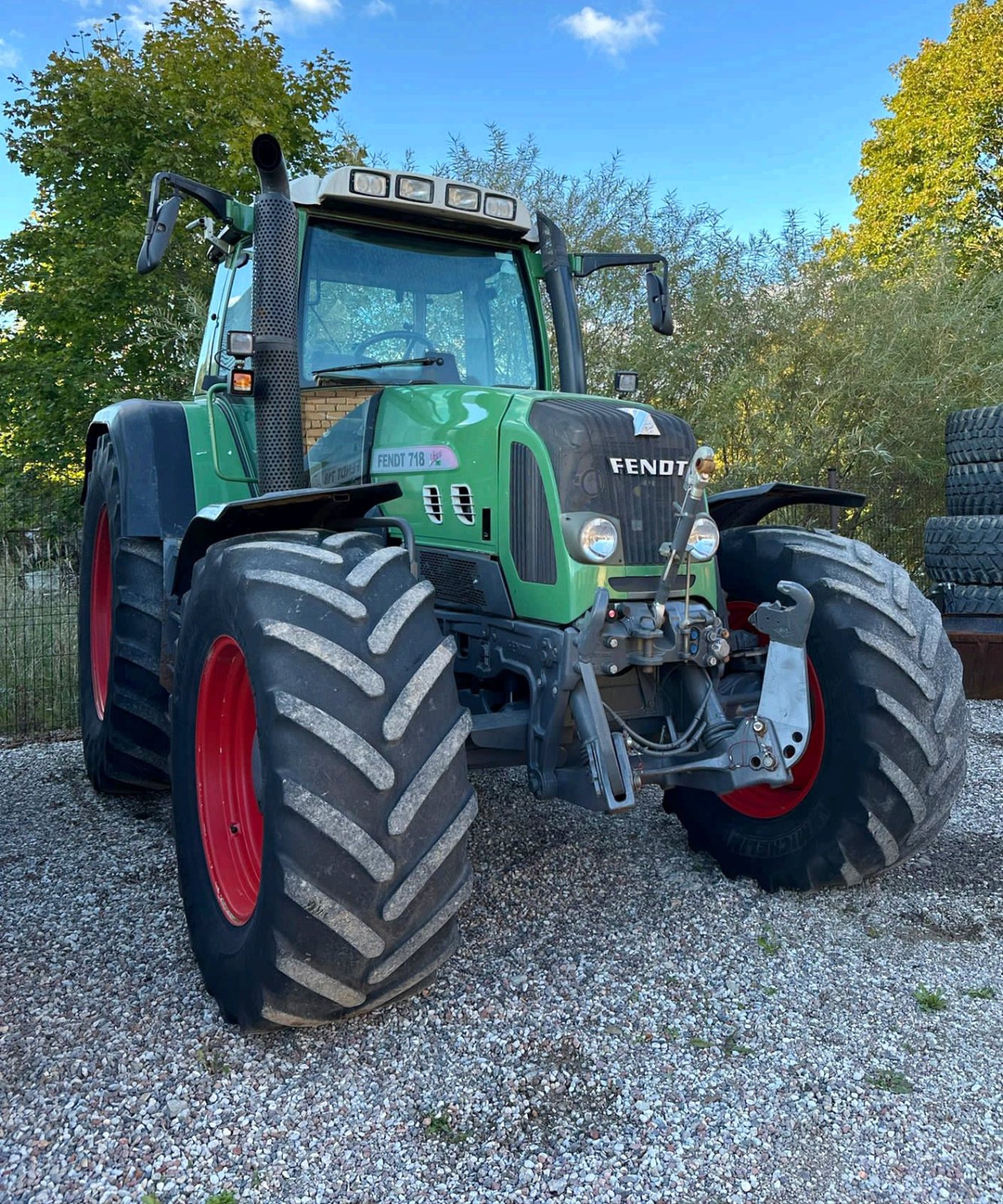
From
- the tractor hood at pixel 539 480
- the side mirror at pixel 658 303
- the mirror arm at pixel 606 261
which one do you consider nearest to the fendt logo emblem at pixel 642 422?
the tractor hood at pixel 539 480

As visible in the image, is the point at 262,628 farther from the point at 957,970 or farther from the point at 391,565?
the point at 957,970

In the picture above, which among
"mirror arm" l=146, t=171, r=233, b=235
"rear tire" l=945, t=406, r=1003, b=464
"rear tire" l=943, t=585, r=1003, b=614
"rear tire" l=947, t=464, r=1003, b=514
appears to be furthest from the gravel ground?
"rear tire" l=945, t=406, r=1003, b=464

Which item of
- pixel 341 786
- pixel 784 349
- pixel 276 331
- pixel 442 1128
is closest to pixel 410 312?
pixel 276 331

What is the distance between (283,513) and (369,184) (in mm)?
1336

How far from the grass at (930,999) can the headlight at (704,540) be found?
55.7 inches

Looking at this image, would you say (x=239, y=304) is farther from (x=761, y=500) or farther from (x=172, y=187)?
(x=761, y=500)

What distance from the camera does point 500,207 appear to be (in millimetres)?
3773

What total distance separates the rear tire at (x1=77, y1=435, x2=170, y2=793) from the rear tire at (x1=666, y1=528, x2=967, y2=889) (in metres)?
2.49

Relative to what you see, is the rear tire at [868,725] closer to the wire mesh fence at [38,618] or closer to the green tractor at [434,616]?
the green tractor at [434,616]

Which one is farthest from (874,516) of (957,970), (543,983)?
(543,983)

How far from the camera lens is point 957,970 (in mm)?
2936

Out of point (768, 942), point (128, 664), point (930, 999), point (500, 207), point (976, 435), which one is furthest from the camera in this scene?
point (976, 435)

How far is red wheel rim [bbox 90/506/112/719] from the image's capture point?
4910 mm

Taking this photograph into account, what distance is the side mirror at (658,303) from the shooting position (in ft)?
13.5
